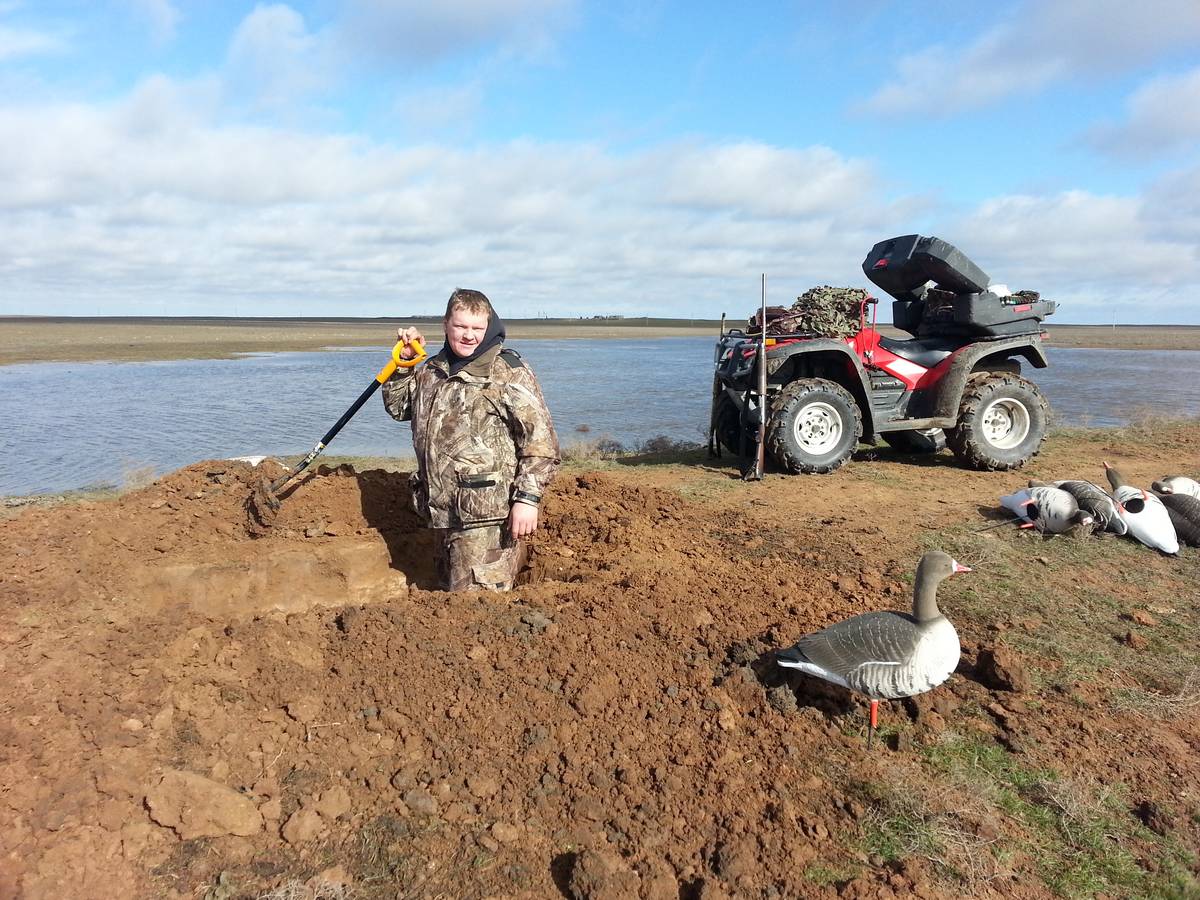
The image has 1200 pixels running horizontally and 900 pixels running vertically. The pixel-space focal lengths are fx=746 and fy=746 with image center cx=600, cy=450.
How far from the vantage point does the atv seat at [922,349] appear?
29.4 ft

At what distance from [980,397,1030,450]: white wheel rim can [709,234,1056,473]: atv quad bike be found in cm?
1

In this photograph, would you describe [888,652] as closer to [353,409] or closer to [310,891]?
[310,891]

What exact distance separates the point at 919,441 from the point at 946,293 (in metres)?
2.00

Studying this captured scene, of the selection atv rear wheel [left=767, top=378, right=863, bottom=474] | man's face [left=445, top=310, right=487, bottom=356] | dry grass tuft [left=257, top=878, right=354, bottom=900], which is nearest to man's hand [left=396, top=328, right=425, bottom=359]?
man's face [left=445, top=310, right=487, bottom=356]

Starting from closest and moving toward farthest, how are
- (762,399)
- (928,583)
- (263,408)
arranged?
(928,583)
(762,399)
(263,408)

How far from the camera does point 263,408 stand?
16688 millimetres

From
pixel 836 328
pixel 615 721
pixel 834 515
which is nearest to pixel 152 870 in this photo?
pixel 615 721

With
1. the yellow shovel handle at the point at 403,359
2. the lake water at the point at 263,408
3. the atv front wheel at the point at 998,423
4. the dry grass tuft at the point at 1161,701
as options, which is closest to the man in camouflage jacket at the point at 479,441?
the yellow shovel handle at the point at 403,359

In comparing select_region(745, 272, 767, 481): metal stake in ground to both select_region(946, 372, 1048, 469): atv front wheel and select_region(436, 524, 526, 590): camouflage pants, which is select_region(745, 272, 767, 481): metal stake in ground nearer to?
select_region(946, 372, 1048, 469): atv front wheel

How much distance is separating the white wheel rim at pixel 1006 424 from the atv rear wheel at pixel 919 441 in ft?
2.34

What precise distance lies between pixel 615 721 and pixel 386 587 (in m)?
2.72

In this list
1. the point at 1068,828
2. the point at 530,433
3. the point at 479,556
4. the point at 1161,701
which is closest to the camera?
the point at 1068,828

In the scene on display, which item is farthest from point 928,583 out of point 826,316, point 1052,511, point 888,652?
point 826,316

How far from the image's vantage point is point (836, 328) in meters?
8.73
